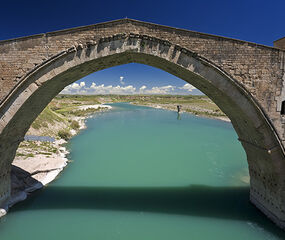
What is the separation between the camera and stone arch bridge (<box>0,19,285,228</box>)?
5551 mm

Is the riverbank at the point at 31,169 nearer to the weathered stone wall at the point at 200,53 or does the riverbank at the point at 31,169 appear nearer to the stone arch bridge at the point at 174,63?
the stone arch bridge at the point at 174,63

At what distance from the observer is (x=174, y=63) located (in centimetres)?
575

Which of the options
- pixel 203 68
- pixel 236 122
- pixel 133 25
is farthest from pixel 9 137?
pixel 236 122

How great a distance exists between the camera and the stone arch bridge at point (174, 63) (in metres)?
5.55

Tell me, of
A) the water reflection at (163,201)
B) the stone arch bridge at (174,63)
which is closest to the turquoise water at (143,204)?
the water reflection at (163,201)

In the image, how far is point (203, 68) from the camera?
563 cm

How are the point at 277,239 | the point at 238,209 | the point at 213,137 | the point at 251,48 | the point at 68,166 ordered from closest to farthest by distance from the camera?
1. the point at 251,48
2. the point at 277,239
3. the point at 238,209
4. the point at 68,166
5. the point at 213,137

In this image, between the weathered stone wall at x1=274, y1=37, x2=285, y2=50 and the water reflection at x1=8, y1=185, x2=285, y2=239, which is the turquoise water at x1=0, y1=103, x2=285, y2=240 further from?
the weathered stone wall at x1=274, y1=37, x2=285, y2=50

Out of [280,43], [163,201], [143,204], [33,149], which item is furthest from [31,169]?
[280,43]

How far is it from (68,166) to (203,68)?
10.8 m

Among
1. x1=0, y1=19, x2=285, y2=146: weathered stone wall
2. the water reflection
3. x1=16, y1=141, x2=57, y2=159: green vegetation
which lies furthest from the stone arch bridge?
x1=16, y1=141, x2=57, y2=159: green vegetation

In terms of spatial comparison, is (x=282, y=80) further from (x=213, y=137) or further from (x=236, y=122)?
(x=213, y=137)

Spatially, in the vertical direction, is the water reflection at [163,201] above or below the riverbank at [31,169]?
below

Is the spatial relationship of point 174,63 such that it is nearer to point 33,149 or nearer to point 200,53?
point 200,53
